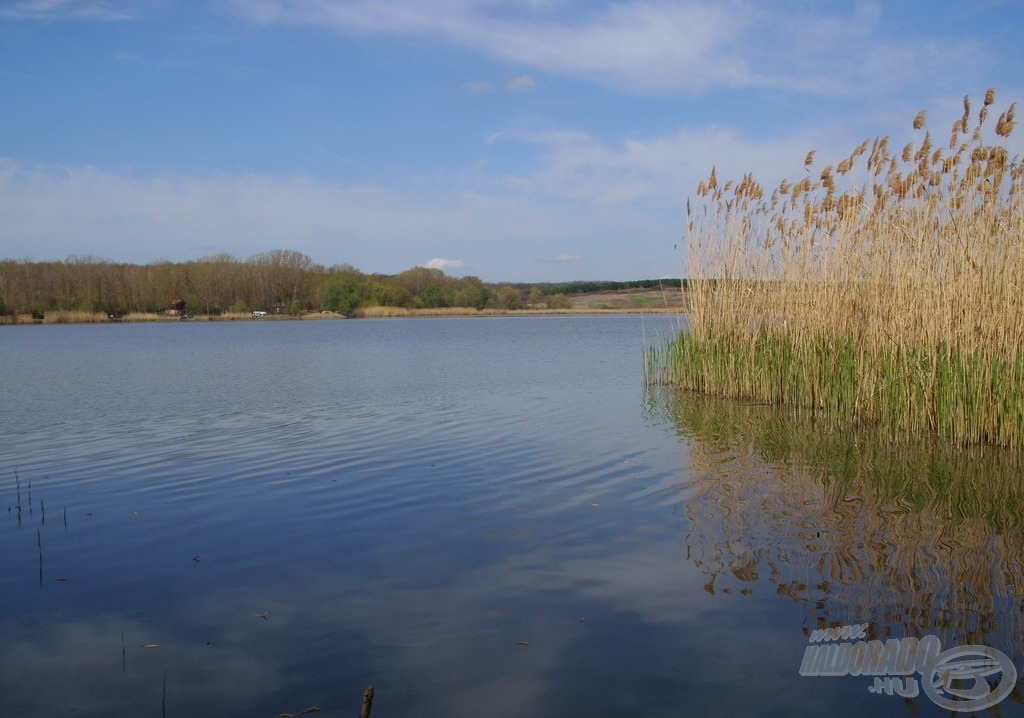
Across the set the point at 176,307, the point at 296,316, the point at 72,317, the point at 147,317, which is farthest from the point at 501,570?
the point at 176,307

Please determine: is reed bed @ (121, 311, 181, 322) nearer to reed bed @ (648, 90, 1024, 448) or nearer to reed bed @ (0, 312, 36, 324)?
reed bed @ (0, 312, 36, 324)

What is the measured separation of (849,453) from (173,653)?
582cm

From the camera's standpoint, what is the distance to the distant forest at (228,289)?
62.5 metres

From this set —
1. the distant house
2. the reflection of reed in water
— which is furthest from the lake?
the distant house

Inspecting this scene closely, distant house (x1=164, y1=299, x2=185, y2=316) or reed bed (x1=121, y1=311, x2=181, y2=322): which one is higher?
distant house (x1=164, y1=299, x2=185, y2=316)

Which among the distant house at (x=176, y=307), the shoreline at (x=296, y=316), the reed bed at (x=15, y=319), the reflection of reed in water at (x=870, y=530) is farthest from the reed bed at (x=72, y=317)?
the reflection of reed in water at (x=870, y=530)

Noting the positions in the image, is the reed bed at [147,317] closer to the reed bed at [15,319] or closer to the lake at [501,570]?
the reed bed at [15,319]

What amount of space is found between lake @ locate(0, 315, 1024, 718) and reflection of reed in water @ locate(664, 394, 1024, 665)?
0.02 m

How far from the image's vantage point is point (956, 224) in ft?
23.7

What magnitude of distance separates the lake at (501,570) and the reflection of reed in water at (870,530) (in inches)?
0.9

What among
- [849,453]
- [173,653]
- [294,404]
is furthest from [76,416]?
[849,453]

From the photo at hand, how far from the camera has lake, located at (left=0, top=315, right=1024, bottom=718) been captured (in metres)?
3.00

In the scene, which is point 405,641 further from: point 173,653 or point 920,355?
point 920,355

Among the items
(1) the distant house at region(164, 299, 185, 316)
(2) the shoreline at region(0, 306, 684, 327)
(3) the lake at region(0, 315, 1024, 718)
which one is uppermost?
(1) the distant house at region(164, 299, 185, 316)
